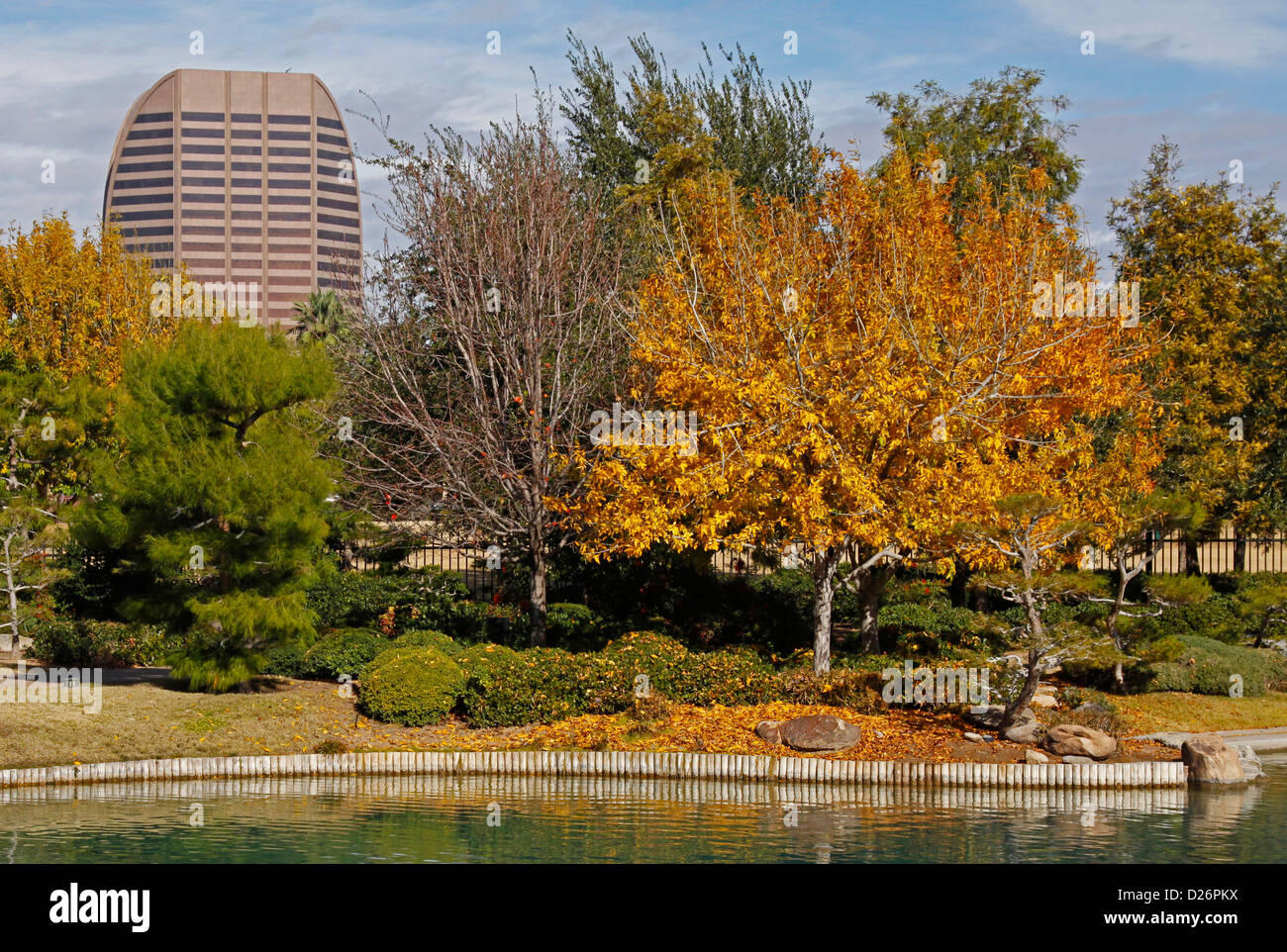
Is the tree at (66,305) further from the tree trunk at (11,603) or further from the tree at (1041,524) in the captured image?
the tree at (1041,524)

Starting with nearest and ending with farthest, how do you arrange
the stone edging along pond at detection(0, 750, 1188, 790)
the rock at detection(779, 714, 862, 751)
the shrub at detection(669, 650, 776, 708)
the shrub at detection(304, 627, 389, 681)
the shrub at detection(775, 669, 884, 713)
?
1. the stone edging along pond at detection(0, 750, 1188, 790)
2. the rock at detection(779, 714, 862, 751)
3. the shrub at detection(775, 669, 884, 713)
4. the shrub at detection(669, 650, 776, 708)
5. the shrub at detection(304, 627, 389, 681)

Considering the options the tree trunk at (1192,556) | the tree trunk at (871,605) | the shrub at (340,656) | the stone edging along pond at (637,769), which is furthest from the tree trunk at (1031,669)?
the tree trunk at (1192,556)

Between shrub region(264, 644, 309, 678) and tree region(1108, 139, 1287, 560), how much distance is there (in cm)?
1757

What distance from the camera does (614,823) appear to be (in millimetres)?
12641

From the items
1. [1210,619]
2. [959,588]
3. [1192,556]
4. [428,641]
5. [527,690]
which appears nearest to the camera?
[527,690]

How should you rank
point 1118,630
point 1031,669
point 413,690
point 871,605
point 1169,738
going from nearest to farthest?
1. point 1031,669
2. point 1169,738
3. point 413,690
4. point 1118,630
5. point 871,605

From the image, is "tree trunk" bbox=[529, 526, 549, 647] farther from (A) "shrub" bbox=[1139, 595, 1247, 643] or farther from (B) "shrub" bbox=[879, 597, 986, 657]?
(A) "shrub" bbox=[1139, 595, 1247, 643]

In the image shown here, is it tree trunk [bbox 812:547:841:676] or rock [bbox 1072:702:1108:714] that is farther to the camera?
tree trunk [bbox 812:547:841:676]

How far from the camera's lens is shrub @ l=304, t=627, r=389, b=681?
19.2 meters

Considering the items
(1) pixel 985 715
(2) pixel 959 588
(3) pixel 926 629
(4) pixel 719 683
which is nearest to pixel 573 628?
(4) pixel 719 683

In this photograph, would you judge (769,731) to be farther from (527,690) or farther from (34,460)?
(34,460)

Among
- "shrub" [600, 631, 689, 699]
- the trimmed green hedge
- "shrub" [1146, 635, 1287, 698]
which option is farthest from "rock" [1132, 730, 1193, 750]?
the trimmed green hedge

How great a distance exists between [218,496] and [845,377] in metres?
9.41
